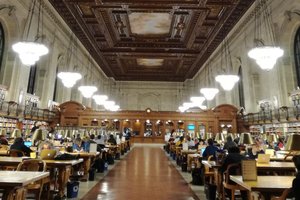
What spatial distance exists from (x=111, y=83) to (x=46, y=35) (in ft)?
56.2

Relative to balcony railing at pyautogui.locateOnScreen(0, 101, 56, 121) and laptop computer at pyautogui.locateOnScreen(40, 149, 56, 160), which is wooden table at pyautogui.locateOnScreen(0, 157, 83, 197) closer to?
laptop computer at pyautogui.locateOnScreen(40, 149, 56, 160)

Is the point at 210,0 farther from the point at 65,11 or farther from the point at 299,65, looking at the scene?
the point at 65,11

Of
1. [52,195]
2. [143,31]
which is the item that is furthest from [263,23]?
[52,195]

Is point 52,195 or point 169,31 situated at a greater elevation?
point 169,31

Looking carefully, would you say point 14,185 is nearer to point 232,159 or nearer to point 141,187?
point 232,159

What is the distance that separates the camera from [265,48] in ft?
27.4

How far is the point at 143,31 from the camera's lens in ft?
53.3

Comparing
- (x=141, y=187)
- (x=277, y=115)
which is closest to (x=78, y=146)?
(x=141, y=187)

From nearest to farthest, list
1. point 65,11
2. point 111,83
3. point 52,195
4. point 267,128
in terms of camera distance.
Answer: point 52,195
point 65,11
point 267,128
point 111,83

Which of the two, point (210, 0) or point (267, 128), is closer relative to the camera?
point (210, 0)

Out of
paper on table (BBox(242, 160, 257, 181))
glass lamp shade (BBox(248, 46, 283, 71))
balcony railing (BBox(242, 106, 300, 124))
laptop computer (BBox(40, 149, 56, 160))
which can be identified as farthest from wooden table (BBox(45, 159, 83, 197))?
balcony railing (BBox(242, 106, 300, 124))

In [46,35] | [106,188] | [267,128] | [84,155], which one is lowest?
[106,188]

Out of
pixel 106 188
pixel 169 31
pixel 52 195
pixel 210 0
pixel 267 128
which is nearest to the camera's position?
pixel 52 195

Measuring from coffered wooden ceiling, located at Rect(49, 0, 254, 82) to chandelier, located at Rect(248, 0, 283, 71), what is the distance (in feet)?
4.60
